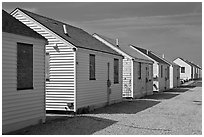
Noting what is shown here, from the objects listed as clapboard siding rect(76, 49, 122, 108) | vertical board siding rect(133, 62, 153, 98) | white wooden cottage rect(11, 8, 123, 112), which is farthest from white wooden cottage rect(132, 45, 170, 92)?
white wooden cottage rect(11, 8, 123, 112)

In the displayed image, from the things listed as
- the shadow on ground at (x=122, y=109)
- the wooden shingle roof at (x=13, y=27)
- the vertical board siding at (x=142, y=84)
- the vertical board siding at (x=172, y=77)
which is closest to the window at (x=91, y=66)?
the shadow on ground at (x=122, y=109)

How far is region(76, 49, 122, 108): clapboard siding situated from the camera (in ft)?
49.0

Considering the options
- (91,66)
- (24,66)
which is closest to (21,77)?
(24,66)

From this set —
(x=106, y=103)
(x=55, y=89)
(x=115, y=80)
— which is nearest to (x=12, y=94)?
(x=55, y=89)

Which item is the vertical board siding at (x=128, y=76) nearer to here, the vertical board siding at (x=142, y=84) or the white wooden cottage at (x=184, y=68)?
the vertical board siding at (x=142, y=84)

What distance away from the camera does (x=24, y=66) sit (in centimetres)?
1073

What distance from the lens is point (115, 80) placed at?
20.4m

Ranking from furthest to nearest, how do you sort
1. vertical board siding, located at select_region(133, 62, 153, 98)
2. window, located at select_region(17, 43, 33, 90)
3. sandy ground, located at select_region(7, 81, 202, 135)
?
vertical board siding, located at select_region(133, 62, 153, 98)
window, located at select_region(17, 43, 33, 90)
sandy ground, located at select_region(7, 81, 202, 135)

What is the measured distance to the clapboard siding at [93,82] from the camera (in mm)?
14941

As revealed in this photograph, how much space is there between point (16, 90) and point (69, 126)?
2270 millimetres

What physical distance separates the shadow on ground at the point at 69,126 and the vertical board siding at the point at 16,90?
17.1 inches

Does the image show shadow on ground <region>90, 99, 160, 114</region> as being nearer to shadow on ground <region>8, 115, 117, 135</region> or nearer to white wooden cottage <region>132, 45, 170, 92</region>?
shadow on ground <region>8, 115, 117, 135</region>

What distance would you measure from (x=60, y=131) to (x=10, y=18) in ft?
14.4

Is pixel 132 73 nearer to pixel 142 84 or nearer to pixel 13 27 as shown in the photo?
pixel 142 84
